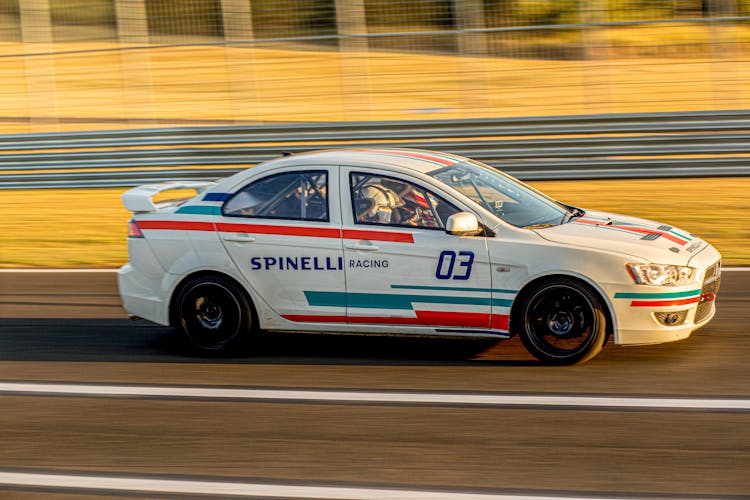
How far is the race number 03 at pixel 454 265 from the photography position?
7.47m

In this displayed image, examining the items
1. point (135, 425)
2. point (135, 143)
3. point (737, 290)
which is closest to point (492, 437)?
point (135, 425)

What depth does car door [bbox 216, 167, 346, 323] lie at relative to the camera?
7.84 metres

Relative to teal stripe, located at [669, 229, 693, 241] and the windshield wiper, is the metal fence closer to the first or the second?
the windshield wiper

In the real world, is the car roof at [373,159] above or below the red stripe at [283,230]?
above

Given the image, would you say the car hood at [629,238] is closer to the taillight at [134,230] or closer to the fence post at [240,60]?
the taillight at [134,230]

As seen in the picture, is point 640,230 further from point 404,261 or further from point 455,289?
point 404,261

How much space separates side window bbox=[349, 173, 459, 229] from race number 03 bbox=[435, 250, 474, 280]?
229 mm

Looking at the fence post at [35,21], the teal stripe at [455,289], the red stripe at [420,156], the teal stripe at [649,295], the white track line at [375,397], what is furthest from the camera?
the fence post at [35,21]

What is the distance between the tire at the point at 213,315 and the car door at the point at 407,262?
0.67m

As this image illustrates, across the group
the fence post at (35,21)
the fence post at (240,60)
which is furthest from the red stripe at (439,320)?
the fence post at (35,21)

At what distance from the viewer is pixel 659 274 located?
7223 mm

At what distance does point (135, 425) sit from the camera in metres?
6.56

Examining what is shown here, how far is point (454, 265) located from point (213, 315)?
1.99 m

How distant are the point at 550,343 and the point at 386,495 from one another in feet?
8.33
